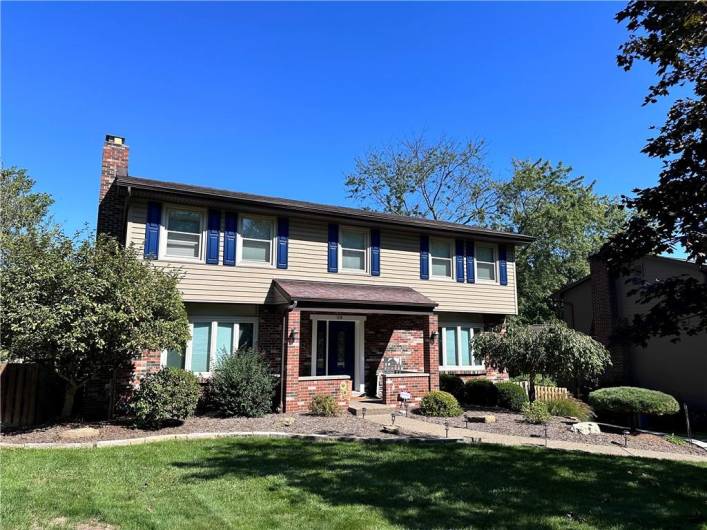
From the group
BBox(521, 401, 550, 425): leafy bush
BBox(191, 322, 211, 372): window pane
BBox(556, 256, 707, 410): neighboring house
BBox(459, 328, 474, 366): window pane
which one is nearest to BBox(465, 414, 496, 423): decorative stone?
BBox(521, 401, 550, 425): leafy bush

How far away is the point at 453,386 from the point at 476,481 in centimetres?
962

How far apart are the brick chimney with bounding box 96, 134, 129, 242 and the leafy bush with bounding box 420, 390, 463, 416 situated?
9.23 m

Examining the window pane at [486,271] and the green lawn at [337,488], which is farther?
the window pane at [486,271]

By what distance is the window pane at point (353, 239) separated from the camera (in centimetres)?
1530

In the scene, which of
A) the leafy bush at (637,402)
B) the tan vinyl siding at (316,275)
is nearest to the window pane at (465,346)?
the tan vinyl siding at (316,275)

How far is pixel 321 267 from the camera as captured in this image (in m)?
14.7

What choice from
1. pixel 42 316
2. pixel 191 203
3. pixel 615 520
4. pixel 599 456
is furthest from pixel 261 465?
pixel 191 203

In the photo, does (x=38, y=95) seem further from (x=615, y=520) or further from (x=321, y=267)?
(x=615, y=520)

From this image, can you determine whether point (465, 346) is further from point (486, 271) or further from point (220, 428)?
point (220, 428)

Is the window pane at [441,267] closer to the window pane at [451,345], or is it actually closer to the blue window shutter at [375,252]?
the window pane at [451,345]

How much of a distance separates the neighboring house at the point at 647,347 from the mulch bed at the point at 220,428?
35.8ft

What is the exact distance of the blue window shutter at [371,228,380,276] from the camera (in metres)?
15.4

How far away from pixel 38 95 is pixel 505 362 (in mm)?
14601

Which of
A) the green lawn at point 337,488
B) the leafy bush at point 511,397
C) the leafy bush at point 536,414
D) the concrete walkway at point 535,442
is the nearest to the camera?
the green lawn at point 337,488
